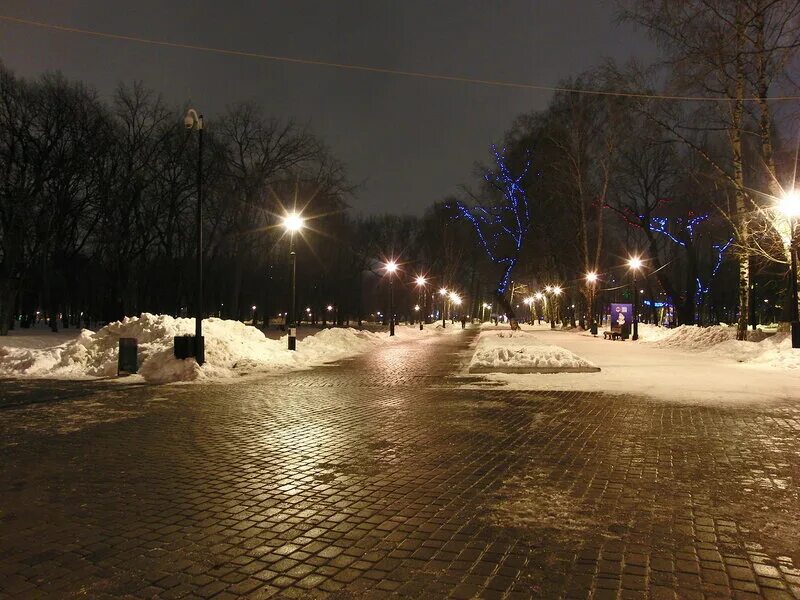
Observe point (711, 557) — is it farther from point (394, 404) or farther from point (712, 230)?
point (712, 230)

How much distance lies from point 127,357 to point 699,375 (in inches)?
607

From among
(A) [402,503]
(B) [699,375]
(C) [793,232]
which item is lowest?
(A) [402,503]

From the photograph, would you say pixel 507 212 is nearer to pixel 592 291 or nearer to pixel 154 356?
pixel 592 291

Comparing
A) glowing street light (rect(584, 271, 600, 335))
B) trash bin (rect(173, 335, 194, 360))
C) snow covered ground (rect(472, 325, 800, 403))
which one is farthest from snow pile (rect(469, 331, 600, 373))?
glowing street light (rect(584, 271, 600, 335))

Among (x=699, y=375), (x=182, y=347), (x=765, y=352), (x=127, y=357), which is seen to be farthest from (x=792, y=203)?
(x=127, y=357)

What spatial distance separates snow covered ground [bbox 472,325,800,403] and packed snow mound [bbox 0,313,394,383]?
7599 millimetres

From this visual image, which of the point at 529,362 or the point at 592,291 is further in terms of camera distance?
the point at 592,291

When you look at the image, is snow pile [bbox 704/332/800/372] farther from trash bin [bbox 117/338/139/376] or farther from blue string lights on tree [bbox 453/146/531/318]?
blue string lights on tree [bbox 453/146/531/318]

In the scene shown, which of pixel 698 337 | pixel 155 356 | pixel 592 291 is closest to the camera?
pixel 155 356

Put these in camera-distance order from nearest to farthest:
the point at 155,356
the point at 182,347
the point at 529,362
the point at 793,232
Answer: the point at 182,347, the point at 155,356, the point at 529,362, the point at 793,232

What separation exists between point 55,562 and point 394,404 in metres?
8.04

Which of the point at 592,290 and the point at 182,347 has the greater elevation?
the point at 592,290

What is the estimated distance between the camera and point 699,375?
647 inches

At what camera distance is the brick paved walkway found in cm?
411
